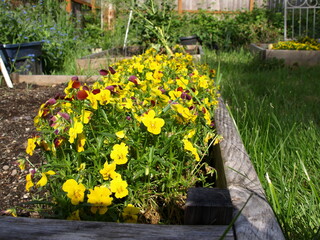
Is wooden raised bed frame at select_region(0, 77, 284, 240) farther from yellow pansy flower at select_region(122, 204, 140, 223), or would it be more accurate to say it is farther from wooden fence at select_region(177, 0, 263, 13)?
wooden fence at select_region(177, 0, 263, 13)

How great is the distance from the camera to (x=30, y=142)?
4.07 feet

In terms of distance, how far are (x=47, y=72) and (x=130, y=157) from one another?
14.2ft

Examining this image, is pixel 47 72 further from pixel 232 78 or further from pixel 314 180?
pixel 314 180

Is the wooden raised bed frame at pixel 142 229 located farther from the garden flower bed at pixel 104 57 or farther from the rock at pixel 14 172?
the garden flower bed at pixel 104 57

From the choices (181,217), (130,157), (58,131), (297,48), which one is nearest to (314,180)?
(181,217)

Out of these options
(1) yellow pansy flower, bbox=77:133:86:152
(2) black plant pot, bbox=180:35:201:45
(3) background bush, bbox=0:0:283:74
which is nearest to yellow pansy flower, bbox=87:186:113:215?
(1) yellow pansy flower, bbox=77:133:86:152

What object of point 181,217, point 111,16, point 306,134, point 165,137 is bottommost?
point 181,217

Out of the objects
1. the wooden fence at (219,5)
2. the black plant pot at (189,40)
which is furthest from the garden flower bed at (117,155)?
the wooden fence at (219,5)

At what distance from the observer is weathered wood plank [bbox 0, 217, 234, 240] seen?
711 millimetres

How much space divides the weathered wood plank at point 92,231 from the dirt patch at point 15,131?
58 centimetres

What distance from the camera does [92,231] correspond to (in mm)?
727

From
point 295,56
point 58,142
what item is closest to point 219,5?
point 295,56

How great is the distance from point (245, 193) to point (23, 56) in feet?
13.1

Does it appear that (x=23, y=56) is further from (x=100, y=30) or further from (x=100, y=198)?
(x=100, y=30)
